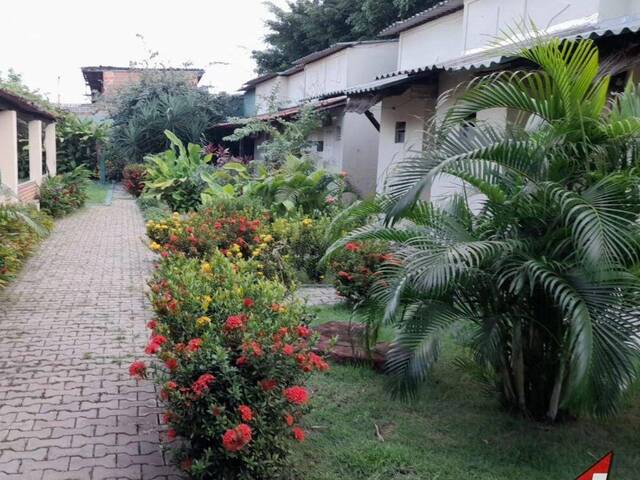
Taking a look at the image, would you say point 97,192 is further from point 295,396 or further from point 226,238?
point 295,396

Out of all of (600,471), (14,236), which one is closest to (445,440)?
(600,471)

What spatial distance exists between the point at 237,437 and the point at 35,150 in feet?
49.8

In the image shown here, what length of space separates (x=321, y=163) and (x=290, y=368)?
1327 cm

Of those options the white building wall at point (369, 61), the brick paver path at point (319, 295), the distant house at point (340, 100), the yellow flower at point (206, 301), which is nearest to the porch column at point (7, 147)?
the distant house at point (340, 100)

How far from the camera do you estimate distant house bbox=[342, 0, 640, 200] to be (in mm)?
6754

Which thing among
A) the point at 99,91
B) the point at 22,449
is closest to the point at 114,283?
the point at 22,449

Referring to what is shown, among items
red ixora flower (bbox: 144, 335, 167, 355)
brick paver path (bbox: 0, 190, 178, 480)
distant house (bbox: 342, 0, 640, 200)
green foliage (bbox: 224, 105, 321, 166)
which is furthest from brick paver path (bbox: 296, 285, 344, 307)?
green foliage (bbox: 224, 105, 321, 166)

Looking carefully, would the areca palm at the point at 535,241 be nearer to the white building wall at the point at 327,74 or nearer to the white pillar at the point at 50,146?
the white building wall at the point at 327,74

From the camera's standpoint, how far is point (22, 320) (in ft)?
21.9

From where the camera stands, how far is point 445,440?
4.05 meters

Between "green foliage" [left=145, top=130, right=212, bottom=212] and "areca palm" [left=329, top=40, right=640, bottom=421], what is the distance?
13.2 meters

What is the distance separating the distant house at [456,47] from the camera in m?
6.75

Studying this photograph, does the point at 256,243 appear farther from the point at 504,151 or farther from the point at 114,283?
the point at 504,151

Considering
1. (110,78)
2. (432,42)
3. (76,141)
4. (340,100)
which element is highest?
(110,78)
